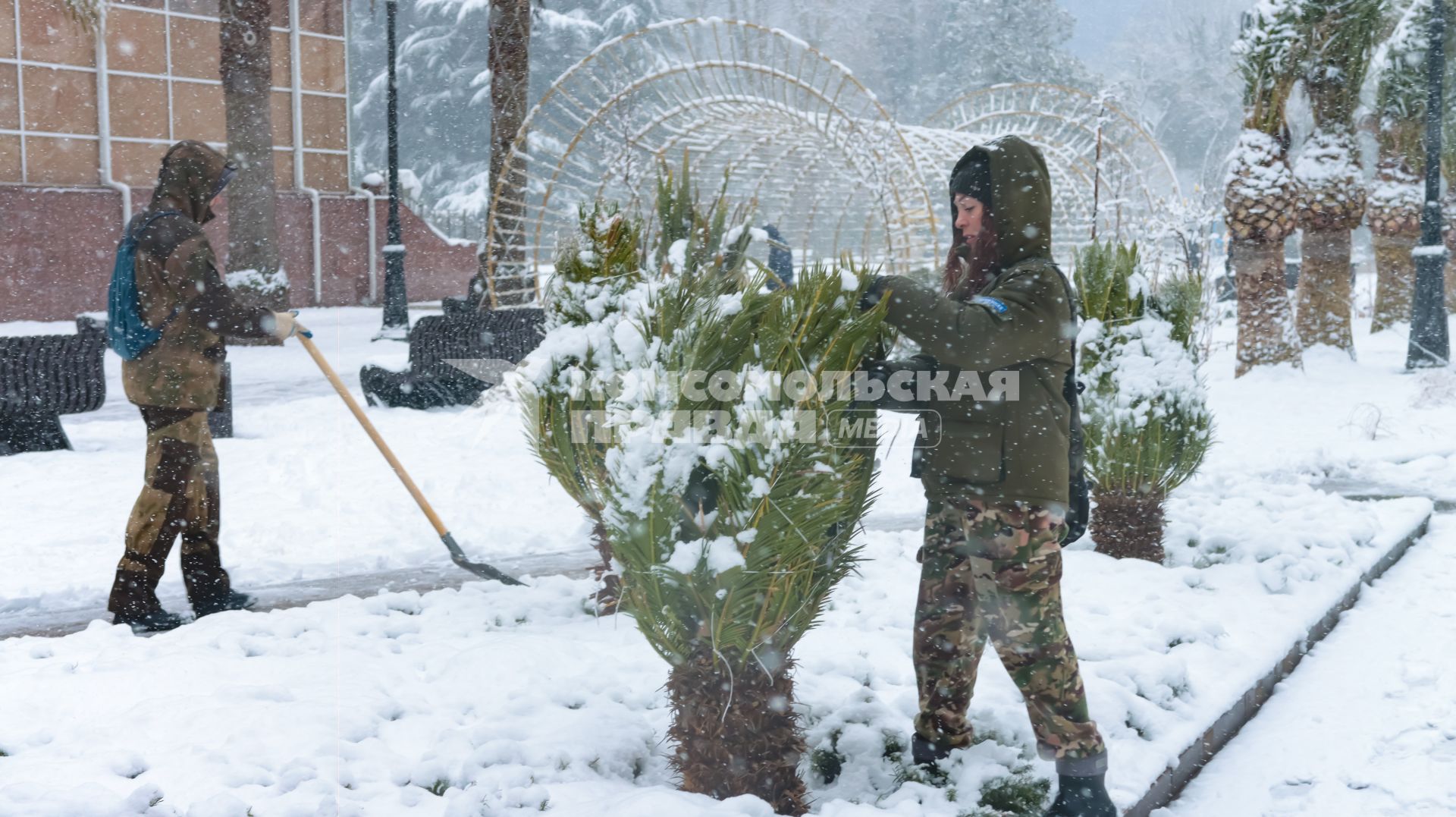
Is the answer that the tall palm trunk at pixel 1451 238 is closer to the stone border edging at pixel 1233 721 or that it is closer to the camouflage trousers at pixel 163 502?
the stone border edging at pixel 1233 721

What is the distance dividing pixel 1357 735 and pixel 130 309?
5.07 meters

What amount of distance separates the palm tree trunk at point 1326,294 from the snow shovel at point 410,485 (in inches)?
440

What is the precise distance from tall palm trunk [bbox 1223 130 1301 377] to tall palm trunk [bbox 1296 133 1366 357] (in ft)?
1.45

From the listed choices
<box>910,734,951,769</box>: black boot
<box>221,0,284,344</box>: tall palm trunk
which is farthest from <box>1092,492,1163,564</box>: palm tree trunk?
<box>221,0,284,344</box>: tall palm trunk

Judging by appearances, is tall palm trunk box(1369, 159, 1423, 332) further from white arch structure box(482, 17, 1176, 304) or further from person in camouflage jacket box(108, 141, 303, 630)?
person in camouflage jacket box(108, 141, 303, 630)

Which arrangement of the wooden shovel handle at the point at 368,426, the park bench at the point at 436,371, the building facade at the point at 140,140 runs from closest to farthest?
the wooden shovel handle at the point at 368,426
the park bench at the point at 436,371
the building facade at the point at 140,140

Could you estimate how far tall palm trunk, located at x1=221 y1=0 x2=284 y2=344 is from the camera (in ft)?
51.8

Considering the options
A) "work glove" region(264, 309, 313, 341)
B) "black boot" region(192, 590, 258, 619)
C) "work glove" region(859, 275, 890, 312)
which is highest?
"work glove" region(859, 275, 890, 312)

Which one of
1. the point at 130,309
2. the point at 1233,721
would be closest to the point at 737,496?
the point at 1233,721

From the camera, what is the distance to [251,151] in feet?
54.4

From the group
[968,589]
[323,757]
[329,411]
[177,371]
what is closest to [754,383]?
[968,589]

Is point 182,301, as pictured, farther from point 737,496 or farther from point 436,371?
point 436,371

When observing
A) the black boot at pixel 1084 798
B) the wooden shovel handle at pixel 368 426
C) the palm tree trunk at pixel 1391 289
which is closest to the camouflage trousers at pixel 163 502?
the wooden shovel handle at pixel 368 426

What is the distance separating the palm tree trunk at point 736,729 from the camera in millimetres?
3053
